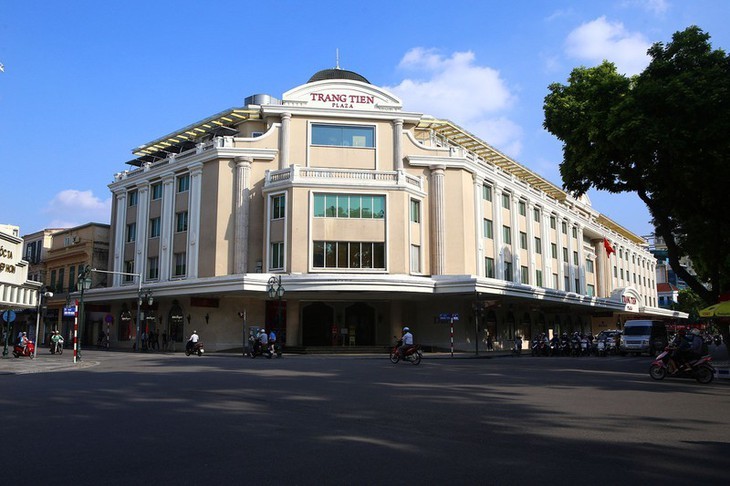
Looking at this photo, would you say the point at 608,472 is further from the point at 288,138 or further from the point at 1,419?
the point at 288,138

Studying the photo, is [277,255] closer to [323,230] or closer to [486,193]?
[323,230]

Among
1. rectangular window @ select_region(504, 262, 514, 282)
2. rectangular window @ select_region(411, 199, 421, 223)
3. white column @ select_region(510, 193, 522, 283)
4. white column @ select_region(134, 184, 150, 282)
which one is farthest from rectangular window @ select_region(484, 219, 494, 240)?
white column @ select_region(134, 184, 150, 282)

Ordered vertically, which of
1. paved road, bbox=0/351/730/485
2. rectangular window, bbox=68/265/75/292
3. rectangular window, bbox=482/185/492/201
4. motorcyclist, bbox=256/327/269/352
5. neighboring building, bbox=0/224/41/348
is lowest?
paved road, bbox=0/351/730/485

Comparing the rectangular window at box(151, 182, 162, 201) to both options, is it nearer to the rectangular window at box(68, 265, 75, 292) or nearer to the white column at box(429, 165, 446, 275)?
the rectangular window at box(68, 265, 75, 292)

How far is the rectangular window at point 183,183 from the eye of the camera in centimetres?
4328

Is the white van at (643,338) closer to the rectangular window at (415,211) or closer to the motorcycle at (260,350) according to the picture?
the rectangular window at (415,211)

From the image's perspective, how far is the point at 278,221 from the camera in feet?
124

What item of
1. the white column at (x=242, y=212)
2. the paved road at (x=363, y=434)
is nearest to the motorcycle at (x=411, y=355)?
the paved road at (x=363, y=434)

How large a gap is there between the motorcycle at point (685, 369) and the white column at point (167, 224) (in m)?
34.1

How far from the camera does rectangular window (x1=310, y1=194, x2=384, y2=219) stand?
121 ft

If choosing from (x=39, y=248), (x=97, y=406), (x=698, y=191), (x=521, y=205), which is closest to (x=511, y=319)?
(x=521, y=205)

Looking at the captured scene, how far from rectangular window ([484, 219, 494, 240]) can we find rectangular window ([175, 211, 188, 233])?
2219 cm

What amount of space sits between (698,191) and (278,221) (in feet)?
79.1

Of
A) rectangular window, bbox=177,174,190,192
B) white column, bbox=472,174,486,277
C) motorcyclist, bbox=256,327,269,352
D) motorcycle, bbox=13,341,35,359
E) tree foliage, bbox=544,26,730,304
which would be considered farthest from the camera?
rectangular window, bbox=177,174,190,192
